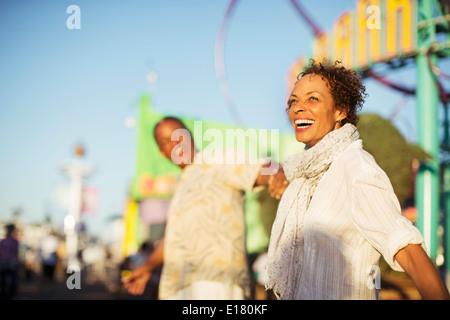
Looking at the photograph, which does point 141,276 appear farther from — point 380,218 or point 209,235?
point 380,218

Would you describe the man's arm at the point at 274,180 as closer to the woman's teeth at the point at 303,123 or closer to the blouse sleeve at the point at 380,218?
the woman's teeth at the point at 303,123

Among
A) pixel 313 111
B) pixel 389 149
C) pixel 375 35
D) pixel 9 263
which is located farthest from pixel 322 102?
pixel 9 263

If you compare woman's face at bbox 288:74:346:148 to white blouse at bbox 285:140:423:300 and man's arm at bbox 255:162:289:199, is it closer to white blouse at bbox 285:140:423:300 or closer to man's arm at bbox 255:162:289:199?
white blouse at bbox 285:140:423:300

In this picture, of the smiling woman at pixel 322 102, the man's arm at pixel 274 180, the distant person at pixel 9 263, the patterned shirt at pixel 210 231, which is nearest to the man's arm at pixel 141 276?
the patterned shirt at pixel 210 231

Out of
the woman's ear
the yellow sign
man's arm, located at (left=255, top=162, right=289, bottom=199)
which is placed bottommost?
man's arm, located at (left=255, top=162, right=289, bottom=199)

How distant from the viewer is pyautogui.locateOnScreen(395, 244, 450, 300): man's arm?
1.33m

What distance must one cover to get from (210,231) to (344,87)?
4.64ft

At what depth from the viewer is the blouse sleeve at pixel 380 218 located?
143 cm

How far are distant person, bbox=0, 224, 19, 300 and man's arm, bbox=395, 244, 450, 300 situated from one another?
425 inches

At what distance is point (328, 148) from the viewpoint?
1.75 m

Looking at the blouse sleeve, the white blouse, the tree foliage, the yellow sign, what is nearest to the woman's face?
the white blouse
